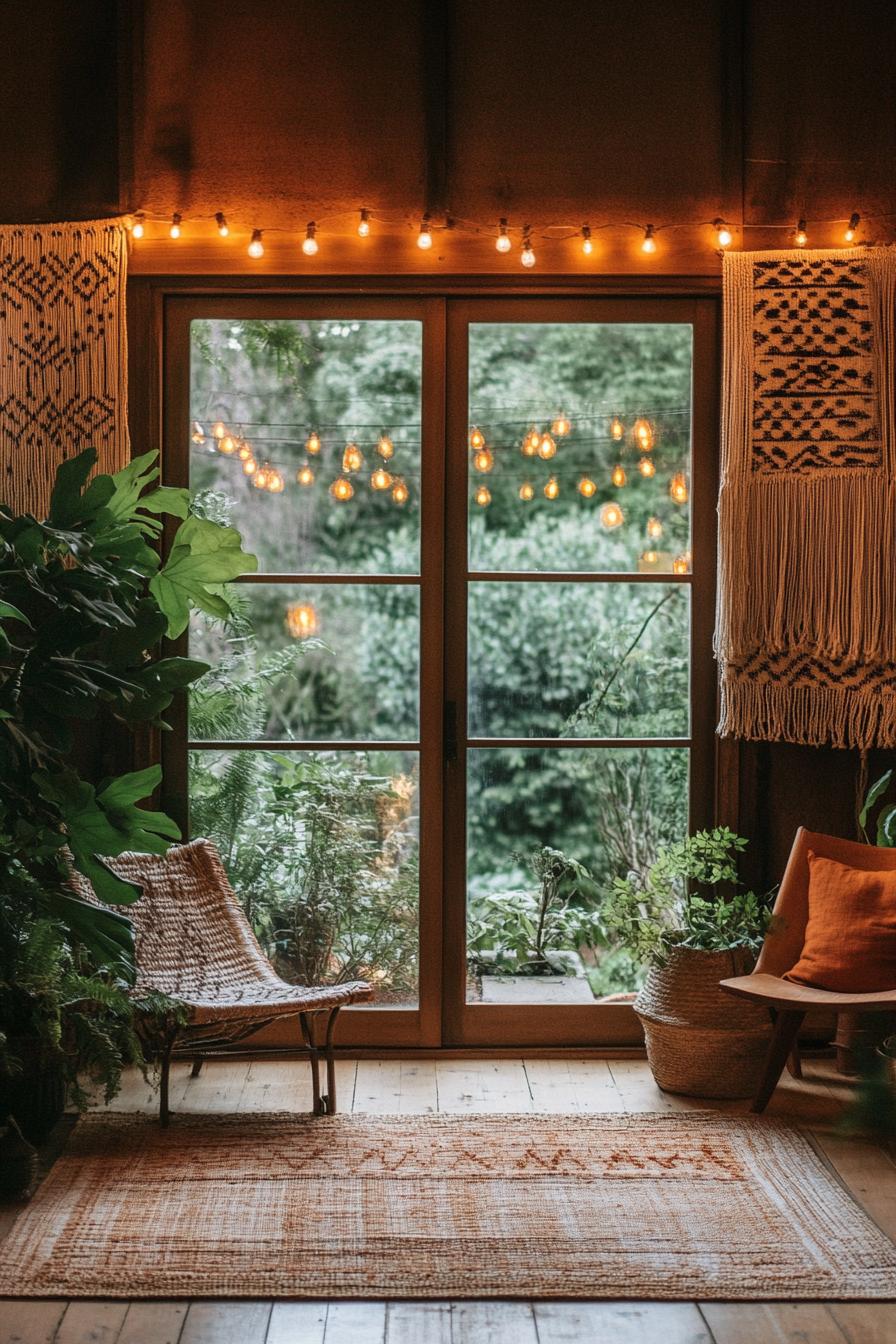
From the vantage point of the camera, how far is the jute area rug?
108 inches

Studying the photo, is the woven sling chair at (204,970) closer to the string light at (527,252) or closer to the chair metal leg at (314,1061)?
the chair metal leg at (314,1061)

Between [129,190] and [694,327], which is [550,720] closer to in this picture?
[694,327]

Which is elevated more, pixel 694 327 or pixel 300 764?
pixel 694 327

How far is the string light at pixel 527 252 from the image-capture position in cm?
404

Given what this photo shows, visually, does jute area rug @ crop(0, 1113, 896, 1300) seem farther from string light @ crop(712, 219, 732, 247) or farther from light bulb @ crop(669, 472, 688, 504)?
string light @ crop(712, 219, 732, 247)

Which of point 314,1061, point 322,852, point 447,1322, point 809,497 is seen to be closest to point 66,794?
point 314,1061

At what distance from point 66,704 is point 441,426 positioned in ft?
5.06

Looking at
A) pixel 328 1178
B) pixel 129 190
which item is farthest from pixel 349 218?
pixel 328 1178

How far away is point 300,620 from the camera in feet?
13.7

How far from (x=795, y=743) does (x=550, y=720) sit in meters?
0.74

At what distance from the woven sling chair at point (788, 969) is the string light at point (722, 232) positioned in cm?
175

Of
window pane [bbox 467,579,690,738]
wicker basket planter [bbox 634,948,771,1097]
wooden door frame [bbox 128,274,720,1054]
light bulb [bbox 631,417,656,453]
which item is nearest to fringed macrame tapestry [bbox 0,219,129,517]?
wooden door frame [bbox 128,274,720,1054]

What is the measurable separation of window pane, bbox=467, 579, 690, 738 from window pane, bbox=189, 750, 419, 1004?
363 mm

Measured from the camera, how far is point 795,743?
4121 mm
